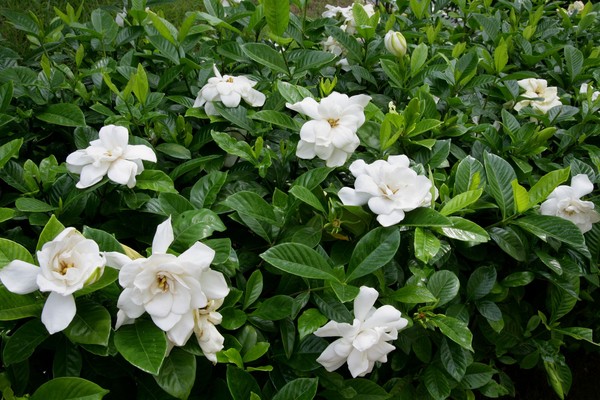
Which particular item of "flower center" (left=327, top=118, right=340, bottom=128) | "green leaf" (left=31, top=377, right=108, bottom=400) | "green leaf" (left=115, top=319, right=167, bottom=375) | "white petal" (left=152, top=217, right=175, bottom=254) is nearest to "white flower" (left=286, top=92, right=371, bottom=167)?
"flower center" (left=327, top=118, right=340, bottom=128)

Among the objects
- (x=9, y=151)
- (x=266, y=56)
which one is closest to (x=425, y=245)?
(x=266, y=56)

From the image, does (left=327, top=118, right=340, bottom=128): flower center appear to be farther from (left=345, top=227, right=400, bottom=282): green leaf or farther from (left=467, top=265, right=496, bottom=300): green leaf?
(left=467, top=265, right=496, bottom=300): green leaf

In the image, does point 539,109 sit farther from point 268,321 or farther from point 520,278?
point 268,321

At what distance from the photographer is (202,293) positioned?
893 mm

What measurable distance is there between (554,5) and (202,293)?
2.70m

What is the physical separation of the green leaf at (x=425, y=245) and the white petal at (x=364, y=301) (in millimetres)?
123

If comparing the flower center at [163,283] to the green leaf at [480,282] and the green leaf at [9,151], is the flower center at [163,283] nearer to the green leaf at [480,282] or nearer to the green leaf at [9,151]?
the green leaf at [9,151]

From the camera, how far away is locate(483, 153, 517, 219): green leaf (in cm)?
134

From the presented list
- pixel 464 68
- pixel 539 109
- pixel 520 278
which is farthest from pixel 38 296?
pixel 539 109

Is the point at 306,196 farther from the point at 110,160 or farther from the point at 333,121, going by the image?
the point at 110,160

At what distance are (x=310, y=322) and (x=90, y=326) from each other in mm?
394

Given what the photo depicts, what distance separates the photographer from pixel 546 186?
1322mm

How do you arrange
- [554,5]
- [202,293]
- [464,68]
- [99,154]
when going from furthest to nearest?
[554,5] → [464,68] → [99,154] → [202,293]

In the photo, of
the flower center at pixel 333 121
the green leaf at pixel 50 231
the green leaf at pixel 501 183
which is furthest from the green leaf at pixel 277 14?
the green leaf at pixel 50 231
